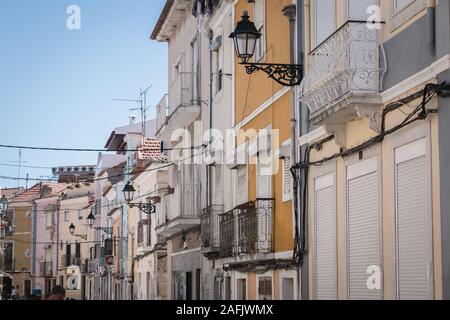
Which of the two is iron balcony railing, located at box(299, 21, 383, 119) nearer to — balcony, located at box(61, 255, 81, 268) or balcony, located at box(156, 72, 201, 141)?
balcony, located at box(156, 72, 201, 141)

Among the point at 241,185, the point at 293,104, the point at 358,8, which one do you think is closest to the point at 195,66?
the point at 241,185

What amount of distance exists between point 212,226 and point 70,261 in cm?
5415

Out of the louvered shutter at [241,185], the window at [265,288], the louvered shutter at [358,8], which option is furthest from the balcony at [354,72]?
the louvered shutter at [241,185]

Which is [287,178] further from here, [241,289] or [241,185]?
[241,289]

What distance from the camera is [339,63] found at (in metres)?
12.3

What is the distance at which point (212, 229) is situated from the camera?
21922 millimetres

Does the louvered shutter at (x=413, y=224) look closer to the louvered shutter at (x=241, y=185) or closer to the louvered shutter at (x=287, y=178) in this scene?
the louvered shutter at (x=287, y=178)

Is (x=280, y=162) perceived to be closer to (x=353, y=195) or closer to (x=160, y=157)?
(x=353, y=195)

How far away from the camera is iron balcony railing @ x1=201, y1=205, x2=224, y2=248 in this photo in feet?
71.3

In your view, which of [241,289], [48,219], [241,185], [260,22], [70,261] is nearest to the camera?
[260,22]

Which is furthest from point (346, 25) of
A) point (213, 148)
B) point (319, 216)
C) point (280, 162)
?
point (213, 148)

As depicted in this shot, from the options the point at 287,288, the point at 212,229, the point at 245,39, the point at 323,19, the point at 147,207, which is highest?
the point at 323,19

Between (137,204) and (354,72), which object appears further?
(137,204)
